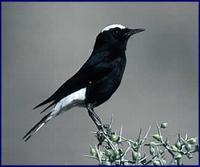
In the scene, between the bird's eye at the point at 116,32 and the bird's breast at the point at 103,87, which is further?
the bird's eye at the point at 116,32

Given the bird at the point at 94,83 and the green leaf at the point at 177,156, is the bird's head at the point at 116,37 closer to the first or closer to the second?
the bird at the point at 94,83

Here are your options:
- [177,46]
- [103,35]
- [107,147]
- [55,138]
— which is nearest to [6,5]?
[177,46]

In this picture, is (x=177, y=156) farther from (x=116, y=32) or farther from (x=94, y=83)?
(x=116, y=32)

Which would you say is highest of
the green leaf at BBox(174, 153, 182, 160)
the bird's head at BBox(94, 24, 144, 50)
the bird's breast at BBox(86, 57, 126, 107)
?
the bird's head at BBox(94, 24, 144, 50)

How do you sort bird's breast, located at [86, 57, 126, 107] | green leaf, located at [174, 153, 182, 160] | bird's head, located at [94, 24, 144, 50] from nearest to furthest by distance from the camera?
1. green leaf, located at [174, 153, 182, 160]
2. bird's breast, located at [86, 57, 126, 107]
3. bird's head, located at [94, 24, 144, 50]

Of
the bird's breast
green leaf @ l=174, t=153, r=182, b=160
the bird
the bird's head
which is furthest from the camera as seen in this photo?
the bird's head

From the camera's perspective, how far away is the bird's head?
7.24 meters

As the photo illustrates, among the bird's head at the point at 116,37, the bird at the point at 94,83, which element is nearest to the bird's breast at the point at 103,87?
the bird at the point at 94,83

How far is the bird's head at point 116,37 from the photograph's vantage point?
7.24m

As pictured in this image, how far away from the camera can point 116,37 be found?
7.29m

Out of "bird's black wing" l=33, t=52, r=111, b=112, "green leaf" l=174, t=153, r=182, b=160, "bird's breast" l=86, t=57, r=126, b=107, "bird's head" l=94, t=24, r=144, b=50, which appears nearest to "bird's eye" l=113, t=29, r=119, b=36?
"bird's head" l=94, t=24, r=144, b=50

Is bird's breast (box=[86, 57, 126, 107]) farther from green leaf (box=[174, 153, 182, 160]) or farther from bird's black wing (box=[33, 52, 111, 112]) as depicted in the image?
Answer: green leaf (box=[174, 153, 182, 160])

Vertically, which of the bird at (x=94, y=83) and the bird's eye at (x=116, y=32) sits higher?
the bird's eye at (x=116, y=32)

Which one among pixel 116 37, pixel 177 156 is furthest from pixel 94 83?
pixel 177 156
